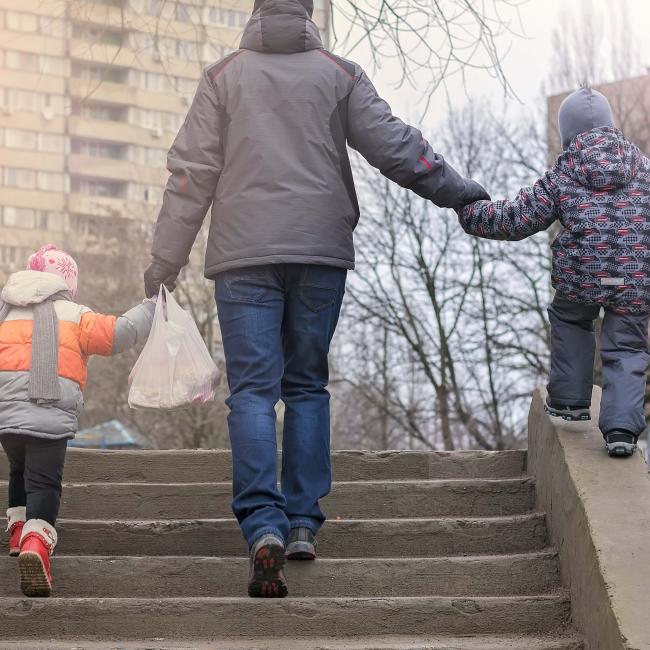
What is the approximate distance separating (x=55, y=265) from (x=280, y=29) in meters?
1.45

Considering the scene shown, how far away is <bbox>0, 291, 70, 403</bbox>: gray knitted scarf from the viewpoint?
4.87m

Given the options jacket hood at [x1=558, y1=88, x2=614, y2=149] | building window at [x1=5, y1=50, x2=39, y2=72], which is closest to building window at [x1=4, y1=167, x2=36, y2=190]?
building window at [x1=5, y1=50, x2=39, y2=72]

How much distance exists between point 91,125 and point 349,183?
77151mm

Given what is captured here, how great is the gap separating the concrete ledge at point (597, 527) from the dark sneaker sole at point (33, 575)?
196 centimetres

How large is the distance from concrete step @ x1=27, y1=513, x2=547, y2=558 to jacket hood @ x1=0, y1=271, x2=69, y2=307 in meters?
0.99

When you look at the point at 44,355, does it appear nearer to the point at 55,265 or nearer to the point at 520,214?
the point at 55,265

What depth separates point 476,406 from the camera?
2638 centimetres

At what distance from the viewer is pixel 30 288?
5.04 metres

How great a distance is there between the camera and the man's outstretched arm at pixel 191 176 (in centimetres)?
466

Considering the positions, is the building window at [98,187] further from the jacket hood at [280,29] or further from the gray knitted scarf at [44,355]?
the jacket hood at [280,29]

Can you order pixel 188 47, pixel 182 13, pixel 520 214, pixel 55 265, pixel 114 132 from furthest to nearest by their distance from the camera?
pixel 114 132
pixel 188 47
pixel 182 13
pixel 55 265
pixel 520 214

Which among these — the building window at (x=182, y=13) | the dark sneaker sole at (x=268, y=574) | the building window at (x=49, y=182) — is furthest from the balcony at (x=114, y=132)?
the dark sneaker sole at (x=268, y=574)

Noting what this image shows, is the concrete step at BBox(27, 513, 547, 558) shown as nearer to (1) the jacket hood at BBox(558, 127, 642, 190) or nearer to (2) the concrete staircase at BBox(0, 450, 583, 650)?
(2) the concrete staircase at BBox(0, 450, 583, 650)

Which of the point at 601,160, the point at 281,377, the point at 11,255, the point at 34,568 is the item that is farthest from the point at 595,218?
the point at 11,255
